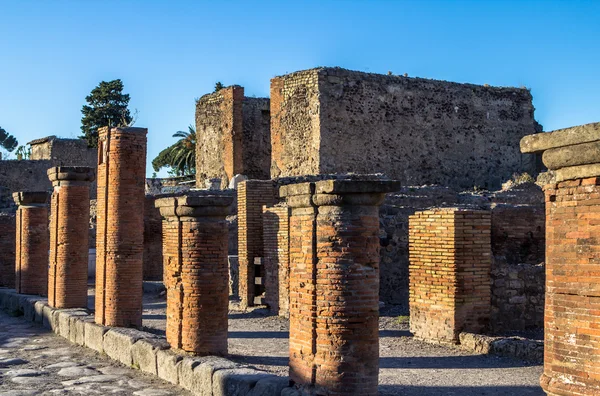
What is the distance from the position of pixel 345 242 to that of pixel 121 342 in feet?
16.4

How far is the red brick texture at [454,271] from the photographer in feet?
33.4

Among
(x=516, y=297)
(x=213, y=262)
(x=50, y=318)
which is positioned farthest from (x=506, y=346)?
(x=50, y=318)

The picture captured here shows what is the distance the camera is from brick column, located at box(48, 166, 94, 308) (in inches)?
550

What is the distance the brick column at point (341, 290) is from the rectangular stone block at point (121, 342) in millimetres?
3983

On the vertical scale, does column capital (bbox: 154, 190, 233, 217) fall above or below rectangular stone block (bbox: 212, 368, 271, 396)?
above

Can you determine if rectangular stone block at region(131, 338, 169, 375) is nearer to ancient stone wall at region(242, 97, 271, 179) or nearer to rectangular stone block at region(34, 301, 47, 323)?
rectangular stone block at region(34, 301, 47, 323)

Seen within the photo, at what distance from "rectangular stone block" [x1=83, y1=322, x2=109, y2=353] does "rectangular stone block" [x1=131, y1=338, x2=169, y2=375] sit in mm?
1345

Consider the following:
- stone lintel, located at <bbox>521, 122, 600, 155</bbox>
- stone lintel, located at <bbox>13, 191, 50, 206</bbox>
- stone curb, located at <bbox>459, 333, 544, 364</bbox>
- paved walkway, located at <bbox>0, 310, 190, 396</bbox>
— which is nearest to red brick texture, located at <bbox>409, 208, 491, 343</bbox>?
stone curb, located at <bbox>459, 333, 544, 364</bbox>

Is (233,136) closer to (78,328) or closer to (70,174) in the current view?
(70,174)

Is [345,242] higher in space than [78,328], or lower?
higher

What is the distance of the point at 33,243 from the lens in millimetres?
17172

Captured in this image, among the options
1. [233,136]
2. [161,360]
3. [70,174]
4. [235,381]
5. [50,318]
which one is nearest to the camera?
[235,381]

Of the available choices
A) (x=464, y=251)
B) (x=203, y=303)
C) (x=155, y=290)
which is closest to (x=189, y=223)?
(x=203, y=303)

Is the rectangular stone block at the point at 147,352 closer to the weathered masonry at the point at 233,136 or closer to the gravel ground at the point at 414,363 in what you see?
the gravel ground at the point at 414,363
